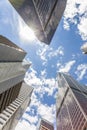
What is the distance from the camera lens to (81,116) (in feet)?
313

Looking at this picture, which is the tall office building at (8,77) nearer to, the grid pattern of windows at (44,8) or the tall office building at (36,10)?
the tall office building at (36,10)

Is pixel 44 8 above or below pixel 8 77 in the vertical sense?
above

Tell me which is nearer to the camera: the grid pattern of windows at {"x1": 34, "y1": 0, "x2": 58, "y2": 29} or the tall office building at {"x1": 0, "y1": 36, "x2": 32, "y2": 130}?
the tall office building at {"x1": 0, "y1": 36, "x2": 32, "y2": 130}

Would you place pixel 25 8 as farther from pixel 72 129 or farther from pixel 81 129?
pixel 72 129

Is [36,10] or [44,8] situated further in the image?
[44,8]

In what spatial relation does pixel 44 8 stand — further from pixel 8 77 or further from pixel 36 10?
pixel 8 77

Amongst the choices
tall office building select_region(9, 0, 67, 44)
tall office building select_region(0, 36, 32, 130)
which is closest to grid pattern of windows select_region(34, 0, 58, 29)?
tall office building select_region(9, 0, 67, 44)

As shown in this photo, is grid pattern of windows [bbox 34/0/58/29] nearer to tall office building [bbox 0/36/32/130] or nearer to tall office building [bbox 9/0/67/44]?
tall office building [bbox 9/0/67/44]

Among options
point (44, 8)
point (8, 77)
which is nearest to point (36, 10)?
point (44, 8)

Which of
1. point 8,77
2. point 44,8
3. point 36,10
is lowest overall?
point 8,77

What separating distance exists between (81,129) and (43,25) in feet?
138

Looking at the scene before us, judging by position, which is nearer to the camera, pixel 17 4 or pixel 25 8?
pixel 17 4

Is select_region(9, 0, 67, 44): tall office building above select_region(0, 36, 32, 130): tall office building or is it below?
above

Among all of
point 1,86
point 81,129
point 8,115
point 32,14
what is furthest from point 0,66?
point 81,129
